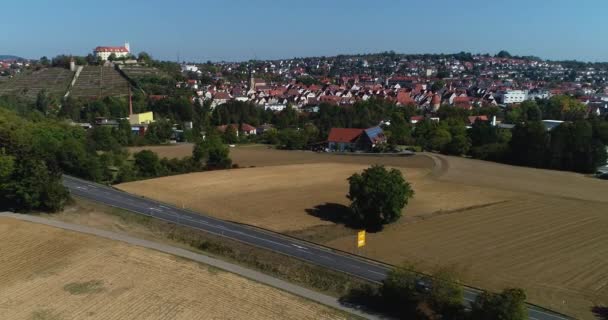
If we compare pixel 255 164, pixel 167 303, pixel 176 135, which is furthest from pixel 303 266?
pixel 176 135

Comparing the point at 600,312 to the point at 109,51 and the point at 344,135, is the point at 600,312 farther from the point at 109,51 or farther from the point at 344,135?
the point at 109,51

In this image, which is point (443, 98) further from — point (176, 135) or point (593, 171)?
point (593, 171)

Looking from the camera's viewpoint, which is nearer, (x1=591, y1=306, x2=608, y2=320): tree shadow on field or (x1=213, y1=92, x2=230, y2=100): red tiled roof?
(x1=591, y1=306, x2=608, y2=320): tree shadow on field

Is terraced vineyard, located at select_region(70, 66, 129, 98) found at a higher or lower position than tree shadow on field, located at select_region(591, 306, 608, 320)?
higher

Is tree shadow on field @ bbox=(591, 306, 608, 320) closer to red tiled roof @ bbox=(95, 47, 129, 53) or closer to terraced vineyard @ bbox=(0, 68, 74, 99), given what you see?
terraced vineyard @ bbox=(0, 68, 74, 99)

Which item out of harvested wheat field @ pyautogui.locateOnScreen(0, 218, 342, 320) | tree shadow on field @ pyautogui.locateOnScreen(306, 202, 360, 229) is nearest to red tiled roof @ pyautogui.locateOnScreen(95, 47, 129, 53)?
tree shadow on field @ pyautogui.locateOnScreen(306, 202, 360, 229)

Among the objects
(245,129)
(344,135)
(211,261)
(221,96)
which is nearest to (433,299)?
A: (211,261)
